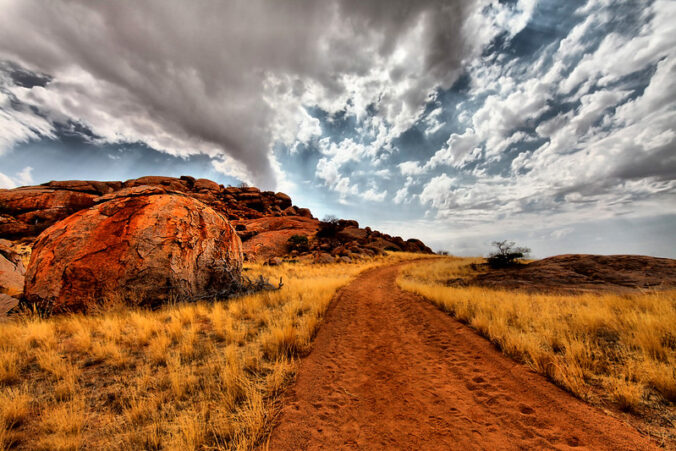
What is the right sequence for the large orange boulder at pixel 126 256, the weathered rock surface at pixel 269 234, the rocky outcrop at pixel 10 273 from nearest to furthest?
the large orange boulder at pixel 126 256
the rocky outcrop at pixel 10 273
the weathered rock surface at pixel 269 234

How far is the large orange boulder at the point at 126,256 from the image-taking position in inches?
239

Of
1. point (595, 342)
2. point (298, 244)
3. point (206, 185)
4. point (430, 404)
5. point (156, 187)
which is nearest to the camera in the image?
point (430, 404)

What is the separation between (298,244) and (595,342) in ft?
72.3

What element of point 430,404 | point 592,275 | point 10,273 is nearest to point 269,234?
point 10,273

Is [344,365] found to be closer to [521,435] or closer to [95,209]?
[521,435]

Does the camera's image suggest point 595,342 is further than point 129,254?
No

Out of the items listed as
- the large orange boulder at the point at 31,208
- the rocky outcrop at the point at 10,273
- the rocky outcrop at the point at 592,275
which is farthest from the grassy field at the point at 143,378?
the large orange boulder at the point at 31,208

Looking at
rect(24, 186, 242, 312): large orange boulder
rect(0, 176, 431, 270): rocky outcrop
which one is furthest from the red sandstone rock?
rect(24, 186, 242, 312): large orange boulder

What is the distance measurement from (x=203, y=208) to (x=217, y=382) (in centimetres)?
726

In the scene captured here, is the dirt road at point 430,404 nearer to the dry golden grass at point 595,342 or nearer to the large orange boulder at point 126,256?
the dry golden grass at point 595,342

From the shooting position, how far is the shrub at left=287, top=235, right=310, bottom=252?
23.8m

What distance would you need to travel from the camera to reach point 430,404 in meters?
2.92

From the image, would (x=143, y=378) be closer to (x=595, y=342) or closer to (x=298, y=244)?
(x=595, y=342)

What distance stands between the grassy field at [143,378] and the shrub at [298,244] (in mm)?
17658
